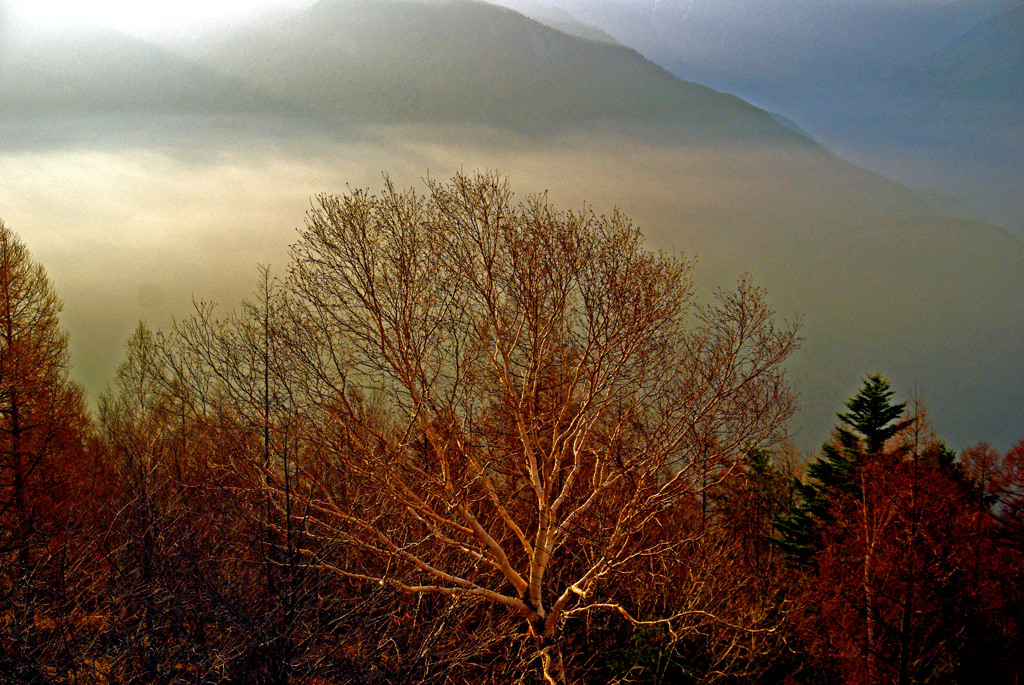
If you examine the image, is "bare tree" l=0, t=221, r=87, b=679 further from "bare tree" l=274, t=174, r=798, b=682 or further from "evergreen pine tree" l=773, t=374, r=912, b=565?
"evergreen pine tree" l=773, t=374, r=912, b=565

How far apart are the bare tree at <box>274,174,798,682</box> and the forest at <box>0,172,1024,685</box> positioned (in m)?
0.05

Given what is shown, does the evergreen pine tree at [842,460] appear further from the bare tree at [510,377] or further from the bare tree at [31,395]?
the bare tree at [31,395]

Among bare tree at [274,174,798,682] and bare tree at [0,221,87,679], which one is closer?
bare tree at [274,174,798,682]

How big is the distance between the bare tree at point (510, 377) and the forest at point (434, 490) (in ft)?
0.16

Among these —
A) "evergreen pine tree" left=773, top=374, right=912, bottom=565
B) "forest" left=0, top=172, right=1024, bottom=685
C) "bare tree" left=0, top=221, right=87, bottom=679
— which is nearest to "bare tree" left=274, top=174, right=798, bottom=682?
"forest" left=0, top=172, right=1024, bottom=685

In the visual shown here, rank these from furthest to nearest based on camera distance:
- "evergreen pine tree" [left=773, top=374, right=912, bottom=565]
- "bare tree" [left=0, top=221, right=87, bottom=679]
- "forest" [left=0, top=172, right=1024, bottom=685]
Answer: "evergreen pine tree" [left=773, top=374, right=912, bottom=565]
"bare tree" [left=0, top=221, right=87, bottom=679]
"forest" [left=0, top=172, right=1024, bottom=685]

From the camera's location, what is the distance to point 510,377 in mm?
10195

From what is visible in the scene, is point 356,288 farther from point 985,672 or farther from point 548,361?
point 985,672

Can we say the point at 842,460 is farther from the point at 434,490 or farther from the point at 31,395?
the point at 31,395

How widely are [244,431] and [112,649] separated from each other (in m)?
2.94

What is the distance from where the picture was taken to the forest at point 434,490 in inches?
301

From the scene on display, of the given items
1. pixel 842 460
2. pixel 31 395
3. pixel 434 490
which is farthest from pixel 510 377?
pixel 842 460

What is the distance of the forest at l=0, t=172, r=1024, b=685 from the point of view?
25.1ft

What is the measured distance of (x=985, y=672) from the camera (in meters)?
17.1
